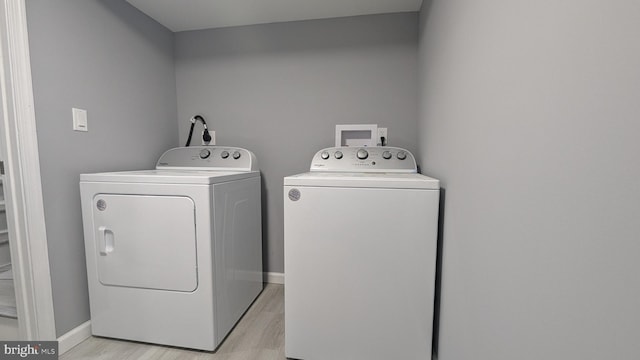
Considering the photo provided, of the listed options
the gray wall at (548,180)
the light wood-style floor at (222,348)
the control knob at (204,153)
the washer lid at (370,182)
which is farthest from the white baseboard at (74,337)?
the gray wall at (548,180)

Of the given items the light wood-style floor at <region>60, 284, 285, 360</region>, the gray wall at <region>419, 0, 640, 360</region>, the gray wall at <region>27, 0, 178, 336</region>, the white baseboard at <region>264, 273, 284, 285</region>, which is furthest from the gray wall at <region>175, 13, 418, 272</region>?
the gray wall at <region>419, 0, 640, 360</region>

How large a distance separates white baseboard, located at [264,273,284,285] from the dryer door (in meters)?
0.84

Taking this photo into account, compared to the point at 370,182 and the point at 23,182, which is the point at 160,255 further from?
the point at 370,182

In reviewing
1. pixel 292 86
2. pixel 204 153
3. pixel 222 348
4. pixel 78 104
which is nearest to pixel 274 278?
pixel 222 348

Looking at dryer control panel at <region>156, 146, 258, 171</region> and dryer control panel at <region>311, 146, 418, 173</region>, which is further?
dryer control panel at <region>156, 146, 258, 171</region>

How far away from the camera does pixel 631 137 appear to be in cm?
30

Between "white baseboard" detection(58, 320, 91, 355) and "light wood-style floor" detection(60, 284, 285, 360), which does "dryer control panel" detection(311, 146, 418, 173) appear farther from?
"white baseboard" detection(58, 320, 91, 355)

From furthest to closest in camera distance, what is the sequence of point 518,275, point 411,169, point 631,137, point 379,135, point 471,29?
point 379,135
point 411,169
point 471,29
point 518,275
point 631,137

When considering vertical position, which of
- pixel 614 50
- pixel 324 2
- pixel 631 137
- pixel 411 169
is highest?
pixel 324 2

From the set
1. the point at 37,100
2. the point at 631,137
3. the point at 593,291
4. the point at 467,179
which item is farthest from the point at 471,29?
the point at 37,100

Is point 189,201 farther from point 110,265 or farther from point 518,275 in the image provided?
point 518,275

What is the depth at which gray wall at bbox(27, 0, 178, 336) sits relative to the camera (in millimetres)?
1192

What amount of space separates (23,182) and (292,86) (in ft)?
4.94

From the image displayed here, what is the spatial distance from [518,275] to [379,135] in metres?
1.40
